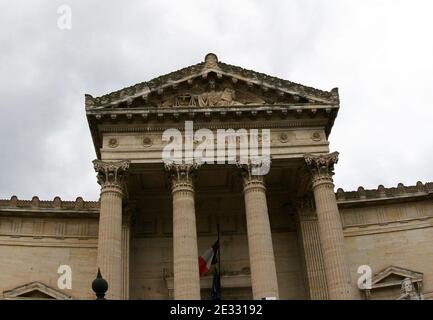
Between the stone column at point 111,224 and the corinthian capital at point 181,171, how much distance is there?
2003 mm

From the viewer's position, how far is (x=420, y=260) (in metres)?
33.3

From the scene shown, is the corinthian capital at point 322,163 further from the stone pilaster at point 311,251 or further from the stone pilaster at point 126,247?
the stone pilaster at point 126,247

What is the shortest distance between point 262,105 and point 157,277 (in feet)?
33.8

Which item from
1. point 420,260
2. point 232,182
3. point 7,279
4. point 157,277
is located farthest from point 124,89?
point 420,260

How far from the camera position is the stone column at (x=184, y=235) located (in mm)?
25297

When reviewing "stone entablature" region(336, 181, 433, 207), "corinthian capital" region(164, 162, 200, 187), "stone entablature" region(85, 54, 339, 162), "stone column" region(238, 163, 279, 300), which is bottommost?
"stone column" region(238, 163, 279, 300)

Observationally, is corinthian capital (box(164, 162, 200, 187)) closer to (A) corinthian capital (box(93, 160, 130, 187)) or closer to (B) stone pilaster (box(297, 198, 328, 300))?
(A) corinthian capital (box(93, 160, 130, 187))

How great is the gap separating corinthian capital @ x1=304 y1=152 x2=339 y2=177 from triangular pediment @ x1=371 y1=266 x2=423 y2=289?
7398mm

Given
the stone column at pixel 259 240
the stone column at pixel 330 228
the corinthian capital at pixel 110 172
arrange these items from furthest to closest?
1. the corinthian capital at pixel 110 172
2. the stone column at pixel 330 228
3. the stone column at pixel 259 240

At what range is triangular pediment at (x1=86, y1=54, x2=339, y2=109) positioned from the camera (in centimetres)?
2905

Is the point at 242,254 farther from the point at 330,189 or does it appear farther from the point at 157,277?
the point at 330,189

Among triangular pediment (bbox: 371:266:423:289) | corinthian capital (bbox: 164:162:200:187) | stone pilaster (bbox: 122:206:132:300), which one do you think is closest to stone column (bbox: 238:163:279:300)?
corinthian capital (bbox: 164:162:200:187)

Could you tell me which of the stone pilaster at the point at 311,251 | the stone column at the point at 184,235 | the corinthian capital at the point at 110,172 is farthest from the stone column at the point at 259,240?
the corinthian capital at the point at 110,172

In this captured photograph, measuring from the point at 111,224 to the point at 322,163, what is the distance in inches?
391
